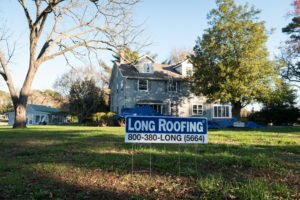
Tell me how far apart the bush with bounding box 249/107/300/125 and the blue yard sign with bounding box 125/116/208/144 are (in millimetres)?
35636

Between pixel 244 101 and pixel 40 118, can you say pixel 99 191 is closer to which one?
pixel 244 101

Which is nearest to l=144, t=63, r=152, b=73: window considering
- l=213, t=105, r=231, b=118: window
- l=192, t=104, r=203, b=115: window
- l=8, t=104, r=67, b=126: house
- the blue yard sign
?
l=192, t=104, r=203, b=115: window

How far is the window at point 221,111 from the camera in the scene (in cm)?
4194

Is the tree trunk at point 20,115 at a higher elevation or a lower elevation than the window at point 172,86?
lower

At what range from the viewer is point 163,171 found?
599 centimetres

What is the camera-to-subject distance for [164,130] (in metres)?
5.40

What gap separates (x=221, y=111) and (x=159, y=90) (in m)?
9.34

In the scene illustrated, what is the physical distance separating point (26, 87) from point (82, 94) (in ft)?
65.0

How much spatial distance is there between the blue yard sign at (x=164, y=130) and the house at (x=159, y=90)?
31355 mm

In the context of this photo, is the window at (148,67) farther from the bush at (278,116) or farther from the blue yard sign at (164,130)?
the blue yard sign at (164,130)

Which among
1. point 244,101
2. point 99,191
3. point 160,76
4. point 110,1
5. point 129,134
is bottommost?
point 99,191

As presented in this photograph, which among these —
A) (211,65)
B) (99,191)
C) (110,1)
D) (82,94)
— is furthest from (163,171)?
(82,94)

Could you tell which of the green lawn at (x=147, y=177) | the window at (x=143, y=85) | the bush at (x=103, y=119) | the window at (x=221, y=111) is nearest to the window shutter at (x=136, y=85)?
the window at (x=143, y=85)

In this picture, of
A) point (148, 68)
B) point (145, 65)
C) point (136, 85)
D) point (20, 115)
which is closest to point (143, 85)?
point (136, 85)
